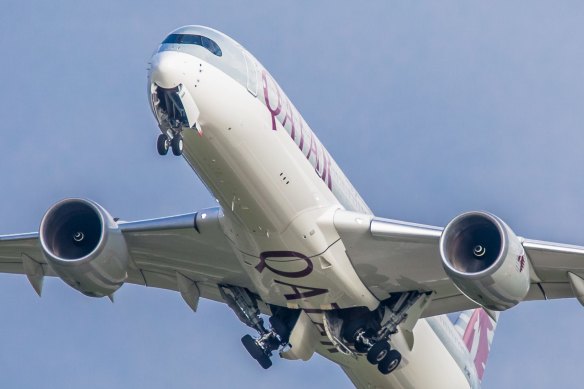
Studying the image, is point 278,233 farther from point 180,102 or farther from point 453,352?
point 453,352

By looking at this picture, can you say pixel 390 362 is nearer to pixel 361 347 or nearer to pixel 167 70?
pixel 361 347

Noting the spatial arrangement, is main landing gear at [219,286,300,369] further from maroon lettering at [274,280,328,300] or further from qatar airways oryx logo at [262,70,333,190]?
qatar airways oryx logo at [262,70,333,190]

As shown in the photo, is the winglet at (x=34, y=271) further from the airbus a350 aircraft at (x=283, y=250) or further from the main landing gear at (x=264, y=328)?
the main landing gear at (x=264, y=328)

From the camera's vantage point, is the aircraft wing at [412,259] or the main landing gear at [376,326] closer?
the aircraft wing at [412,259]

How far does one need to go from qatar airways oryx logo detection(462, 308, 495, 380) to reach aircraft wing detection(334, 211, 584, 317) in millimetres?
6353

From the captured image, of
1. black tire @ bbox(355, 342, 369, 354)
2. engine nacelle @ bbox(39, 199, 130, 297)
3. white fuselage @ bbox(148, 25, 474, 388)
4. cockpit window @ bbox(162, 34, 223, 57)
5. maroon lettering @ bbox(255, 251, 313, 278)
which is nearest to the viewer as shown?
white fuselage @ bbox(148, 25, 474, 388)

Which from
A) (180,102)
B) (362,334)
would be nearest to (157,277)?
(362,334)

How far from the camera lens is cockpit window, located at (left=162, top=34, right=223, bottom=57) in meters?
33.3

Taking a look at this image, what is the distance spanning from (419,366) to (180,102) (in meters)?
10.7

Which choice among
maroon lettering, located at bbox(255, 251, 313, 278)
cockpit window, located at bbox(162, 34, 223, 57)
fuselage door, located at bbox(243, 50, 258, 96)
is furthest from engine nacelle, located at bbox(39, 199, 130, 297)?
fuselage door, located at bbox(243, 50, 258, 96)

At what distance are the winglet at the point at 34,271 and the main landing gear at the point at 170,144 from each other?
8.60m

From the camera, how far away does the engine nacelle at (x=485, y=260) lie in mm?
33375

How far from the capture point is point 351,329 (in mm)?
37062

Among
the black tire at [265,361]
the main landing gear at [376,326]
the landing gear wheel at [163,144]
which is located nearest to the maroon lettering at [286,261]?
the main landing gear at [376,326]
